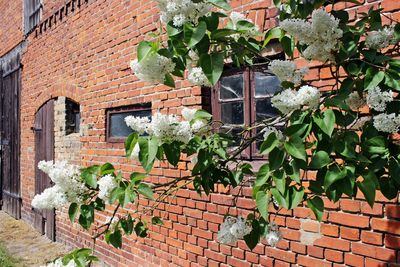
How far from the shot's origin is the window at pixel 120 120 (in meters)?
4.93

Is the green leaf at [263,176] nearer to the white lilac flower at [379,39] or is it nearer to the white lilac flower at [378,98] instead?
the white lilac flower at [378,98]

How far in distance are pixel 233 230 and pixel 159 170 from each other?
2.83 meters

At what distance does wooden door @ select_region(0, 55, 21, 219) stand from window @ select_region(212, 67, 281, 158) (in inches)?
247

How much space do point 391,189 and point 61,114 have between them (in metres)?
6.02

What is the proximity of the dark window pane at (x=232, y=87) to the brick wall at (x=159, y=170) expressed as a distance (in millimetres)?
252

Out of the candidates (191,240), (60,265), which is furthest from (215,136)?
(191,240)

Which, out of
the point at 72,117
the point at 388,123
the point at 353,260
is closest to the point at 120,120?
the point at 72,117

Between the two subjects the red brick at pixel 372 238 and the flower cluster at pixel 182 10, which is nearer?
the flower cluster at pixel 182 10

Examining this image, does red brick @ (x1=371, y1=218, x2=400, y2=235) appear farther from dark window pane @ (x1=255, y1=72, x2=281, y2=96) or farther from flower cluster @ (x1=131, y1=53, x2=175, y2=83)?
flower cluster @ (x1=131, y1=53, x2=175, y2=83)

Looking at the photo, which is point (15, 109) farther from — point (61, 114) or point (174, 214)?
point (174, 214)

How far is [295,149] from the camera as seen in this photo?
1289 mm

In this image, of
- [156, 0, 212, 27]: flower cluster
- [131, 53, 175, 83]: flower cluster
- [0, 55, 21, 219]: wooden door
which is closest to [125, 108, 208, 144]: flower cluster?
[131, 53, 175, 83]: flower cluster

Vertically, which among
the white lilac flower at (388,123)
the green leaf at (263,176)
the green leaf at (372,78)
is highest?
the green leaf at (372,78)

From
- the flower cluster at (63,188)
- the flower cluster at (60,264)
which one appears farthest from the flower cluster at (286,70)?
the flower cluster at (60,264)
